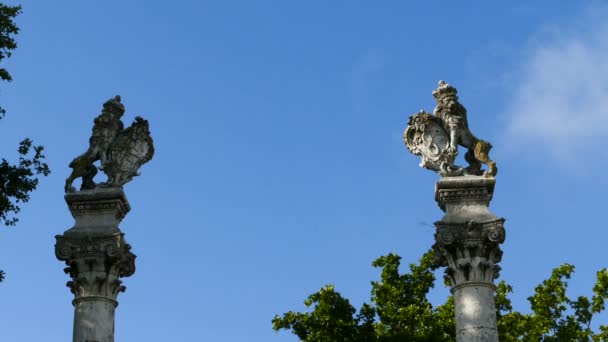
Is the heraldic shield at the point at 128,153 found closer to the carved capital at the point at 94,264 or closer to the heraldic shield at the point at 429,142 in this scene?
the carved capital at the point at 94,264

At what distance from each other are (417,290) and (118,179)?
1912cm

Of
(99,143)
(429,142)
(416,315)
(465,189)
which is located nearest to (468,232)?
(465,189)

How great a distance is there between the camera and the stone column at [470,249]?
18.8 meters

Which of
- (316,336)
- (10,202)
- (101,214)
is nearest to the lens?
(101,214)

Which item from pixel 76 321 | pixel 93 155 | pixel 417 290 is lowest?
pixel 76 321

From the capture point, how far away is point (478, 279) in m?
19.1

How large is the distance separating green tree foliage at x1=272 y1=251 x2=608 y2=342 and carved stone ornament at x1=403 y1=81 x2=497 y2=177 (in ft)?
50.8

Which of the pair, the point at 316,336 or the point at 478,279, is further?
the point at 316,336

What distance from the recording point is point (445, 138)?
68.0 feet

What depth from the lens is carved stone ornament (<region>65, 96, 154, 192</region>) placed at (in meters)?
20.8

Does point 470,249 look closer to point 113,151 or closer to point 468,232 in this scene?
point 468,232

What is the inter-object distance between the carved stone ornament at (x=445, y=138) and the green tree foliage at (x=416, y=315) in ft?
50.8

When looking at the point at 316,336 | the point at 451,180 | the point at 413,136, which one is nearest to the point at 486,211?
the point at 451,180

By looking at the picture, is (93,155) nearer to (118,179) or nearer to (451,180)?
(118,179)
